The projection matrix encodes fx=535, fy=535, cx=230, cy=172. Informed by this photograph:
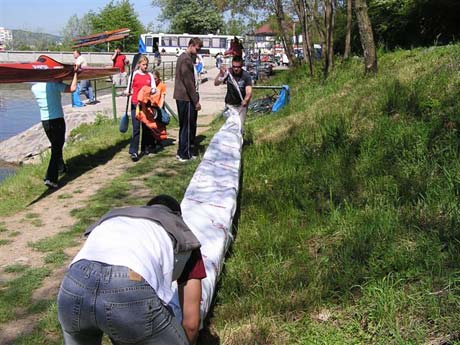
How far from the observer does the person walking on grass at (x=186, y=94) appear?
28.8 feet

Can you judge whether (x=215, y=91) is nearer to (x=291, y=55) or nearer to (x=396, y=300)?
(x=291, y=55)

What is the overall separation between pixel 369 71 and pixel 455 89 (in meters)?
3.73

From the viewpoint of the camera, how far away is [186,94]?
8.92 meters

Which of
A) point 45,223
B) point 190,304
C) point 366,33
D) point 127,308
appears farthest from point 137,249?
point 366,33

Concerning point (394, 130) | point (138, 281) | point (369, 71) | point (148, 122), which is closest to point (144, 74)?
point (148, 122)

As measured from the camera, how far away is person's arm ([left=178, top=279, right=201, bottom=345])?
2.65 m

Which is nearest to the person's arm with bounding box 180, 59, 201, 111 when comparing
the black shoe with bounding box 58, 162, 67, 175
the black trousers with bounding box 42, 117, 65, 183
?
the black trousers with bounding box 42, 117, 65, 183

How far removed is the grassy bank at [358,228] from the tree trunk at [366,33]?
2169 millimetres

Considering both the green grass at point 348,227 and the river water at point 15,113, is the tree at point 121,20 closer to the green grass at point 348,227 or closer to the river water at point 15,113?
the river water at point 15,113

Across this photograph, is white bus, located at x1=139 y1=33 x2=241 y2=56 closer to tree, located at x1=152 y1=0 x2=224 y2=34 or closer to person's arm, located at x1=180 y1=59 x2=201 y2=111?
tree, located at x1=152 y1=0 x2=224 y2=34

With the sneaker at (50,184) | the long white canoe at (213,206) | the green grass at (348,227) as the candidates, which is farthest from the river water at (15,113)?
the green grass at (348,227)

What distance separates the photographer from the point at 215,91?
990 inches

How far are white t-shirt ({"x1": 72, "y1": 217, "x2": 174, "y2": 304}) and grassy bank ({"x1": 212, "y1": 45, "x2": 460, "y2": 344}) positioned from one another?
57.0 inches

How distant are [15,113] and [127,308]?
78.3ft
